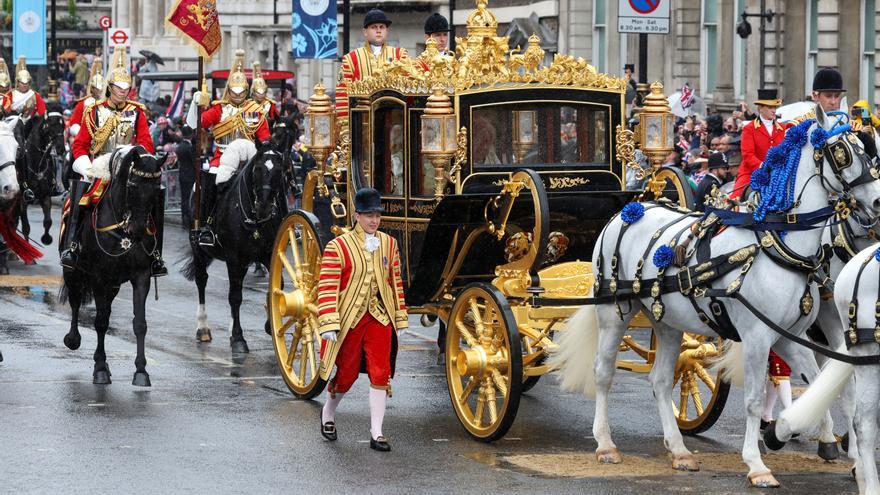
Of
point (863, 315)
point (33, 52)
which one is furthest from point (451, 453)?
point (33, 52)

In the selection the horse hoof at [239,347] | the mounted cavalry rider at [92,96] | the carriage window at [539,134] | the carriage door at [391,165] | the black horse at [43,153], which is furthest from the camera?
the black horse at [43,153]

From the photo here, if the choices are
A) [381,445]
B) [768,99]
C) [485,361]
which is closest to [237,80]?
[768,99]

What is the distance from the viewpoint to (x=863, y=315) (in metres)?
9.45

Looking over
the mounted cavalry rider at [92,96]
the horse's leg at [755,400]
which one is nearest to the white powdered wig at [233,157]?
the mounted cavalry rider at [92,96]

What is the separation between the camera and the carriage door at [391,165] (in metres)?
13.1

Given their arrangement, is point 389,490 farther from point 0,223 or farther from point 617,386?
point 0,223

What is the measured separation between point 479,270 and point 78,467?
3698mm

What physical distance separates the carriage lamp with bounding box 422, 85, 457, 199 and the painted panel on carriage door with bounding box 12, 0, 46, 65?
1085 inches

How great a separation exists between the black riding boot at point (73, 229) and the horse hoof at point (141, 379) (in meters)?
1.42

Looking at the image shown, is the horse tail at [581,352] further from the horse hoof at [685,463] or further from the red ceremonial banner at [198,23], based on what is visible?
the red ceremonial banner at [198,23]

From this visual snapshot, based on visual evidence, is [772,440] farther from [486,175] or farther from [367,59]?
[367,59]

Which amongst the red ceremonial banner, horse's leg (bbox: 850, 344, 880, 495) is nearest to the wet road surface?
horse's leg (bbox: 850, 344, 880, 495)

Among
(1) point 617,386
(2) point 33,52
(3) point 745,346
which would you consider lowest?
(1) point 617,386

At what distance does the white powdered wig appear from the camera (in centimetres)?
1706
